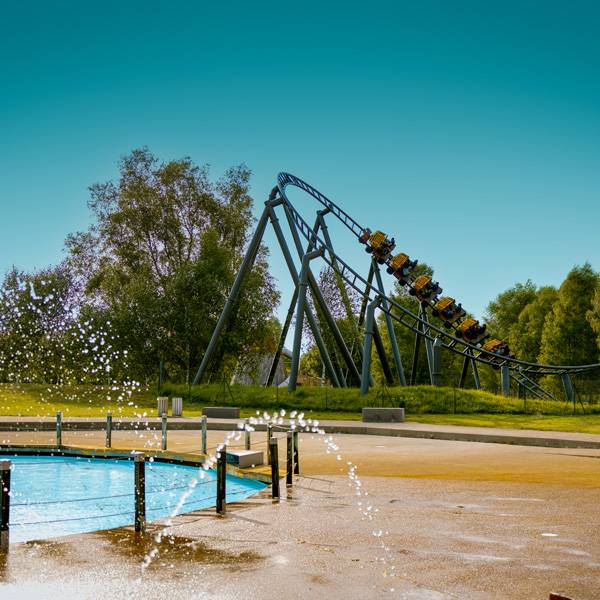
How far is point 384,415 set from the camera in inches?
1152

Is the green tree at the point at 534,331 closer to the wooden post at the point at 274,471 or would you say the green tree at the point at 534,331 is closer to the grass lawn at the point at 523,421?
the grass lawn at the point at 523,421

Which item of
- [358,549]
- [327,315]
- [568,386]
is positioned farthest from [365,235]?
[358,549]

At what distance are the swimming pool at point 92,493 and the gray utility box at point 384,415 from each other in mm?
13195

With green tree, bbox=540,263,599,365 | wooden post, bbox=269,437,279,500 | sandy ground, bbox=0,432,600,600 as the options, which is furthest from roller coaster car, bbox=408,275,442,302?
wooden post, bbox=269,437,279,500

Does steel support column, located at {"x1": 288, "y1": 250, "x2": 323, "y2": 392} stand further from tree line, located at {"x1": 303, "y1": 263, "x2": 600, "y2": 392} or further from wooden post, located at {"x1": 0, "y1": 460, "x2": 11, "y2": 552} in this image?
wooden post, located at {"x1": 0, "y1": 460, "x2": 11, "y2": 552}

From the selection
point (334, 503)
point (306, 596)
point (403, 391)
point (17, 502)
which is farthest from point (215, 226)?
point (306, 596)

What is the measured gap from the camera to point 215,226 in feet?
180

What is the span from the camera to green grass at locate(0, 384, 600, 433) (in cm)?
3038

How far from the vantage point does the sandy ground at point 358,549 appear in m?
6.30

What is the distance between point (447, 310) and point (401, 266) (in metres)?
3.86

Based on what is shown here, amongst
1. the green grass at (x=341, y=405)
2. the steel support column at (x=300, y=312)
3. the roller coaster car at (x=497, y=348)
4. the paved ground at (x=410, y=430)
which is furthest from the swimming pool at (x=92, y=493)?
the roller coaster car at (x=497, y=348)

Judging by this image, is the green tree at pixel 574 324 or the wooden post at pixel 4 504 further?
the green tree at pixel 574 324

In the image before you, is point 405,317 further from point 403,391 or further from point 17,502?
point 17,502

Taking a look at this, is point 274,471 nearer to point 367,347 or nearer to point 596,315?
point 367,347
